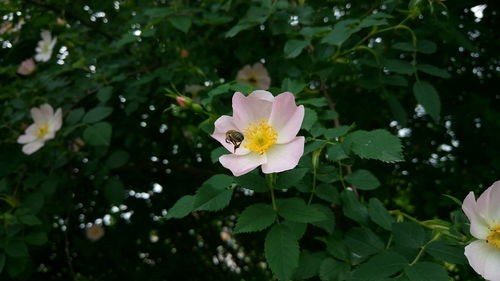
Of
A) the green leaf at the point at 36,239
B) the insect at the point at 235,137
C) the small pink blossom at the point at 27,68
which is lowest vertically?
the green leaf at the point at 36,239

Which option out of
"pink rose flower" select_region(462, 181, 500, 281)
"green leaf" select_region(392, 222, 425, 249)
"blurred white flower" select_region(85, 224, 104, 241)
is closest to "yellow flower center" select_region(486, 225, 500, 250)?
"pink rose flower" select_region(462, 181, 500, 281)

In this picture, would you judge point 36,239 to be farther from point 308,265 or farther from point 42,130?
point 308,265

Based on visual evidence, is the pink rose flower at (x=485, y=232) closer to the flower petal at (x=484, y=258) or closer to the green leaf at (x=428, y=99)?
the flower petal at (x=484, y=258)

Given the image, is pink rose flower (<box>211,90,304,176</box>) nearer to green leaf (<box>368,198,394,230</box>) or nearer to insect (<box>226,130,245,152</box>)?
insect (<box>226,130,245,152</box>)

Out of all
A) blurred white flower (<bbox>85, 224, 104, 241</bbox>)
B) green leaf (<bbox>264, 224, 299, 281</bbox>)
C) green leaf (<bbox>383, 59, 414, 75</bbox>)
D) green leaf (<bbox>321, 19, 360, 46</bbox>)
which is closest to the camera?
green leaf (<bbox>264, 224, 299, 281</bbox>)

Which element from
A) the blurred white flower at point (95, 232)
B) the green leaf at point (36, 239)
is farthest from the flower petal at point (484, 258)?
the blurred white flower at point (95, 232)

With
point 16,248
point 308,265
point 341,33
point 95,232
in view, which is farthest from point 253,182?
point 95,232
